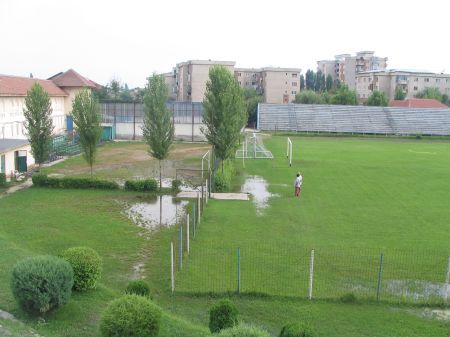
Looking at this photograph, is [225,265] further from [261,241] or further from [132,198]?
[132,198]

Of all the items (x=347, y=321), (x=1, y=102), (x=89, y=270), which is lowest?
(x=347, y=321)

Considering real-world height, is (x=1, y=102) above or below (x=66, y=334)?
above

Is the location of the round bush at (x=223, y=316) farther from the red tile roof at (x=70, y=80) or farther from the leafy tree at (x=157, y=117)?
the red tile roof at (x=70, y=80)

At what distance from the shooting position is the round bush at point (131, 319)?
8.96 metres

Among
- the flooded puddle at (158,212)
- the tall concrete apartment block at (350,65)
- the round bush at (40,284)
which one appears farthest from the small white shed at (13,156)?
the tall concrete apartment block at (350,65)

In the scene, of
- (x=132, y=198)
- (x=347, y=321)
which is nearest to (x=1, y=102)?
(x=132, y=198)

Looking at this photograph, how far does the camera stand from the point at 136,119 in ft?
173

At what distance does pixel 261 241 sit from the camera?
17.4 m

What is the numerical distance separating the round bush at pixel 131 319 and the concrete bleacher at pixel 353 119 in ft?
189

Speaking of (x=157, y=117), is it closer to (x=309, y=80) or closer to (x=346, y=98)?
(x=346, y=98)

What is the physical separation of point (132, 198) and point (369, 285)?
14.8 m

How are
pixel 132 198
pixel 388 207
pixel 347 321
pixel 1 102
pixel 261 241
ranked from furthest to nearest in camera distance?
pixel 1 102 < pixel 132 198 < pixel 388 207 < pixel 261 241 < pixel 347 321

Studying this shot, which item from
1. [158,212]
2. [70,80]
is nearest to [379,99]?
[70,80]

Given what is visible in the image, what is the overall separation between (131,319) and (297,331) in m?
3.03
